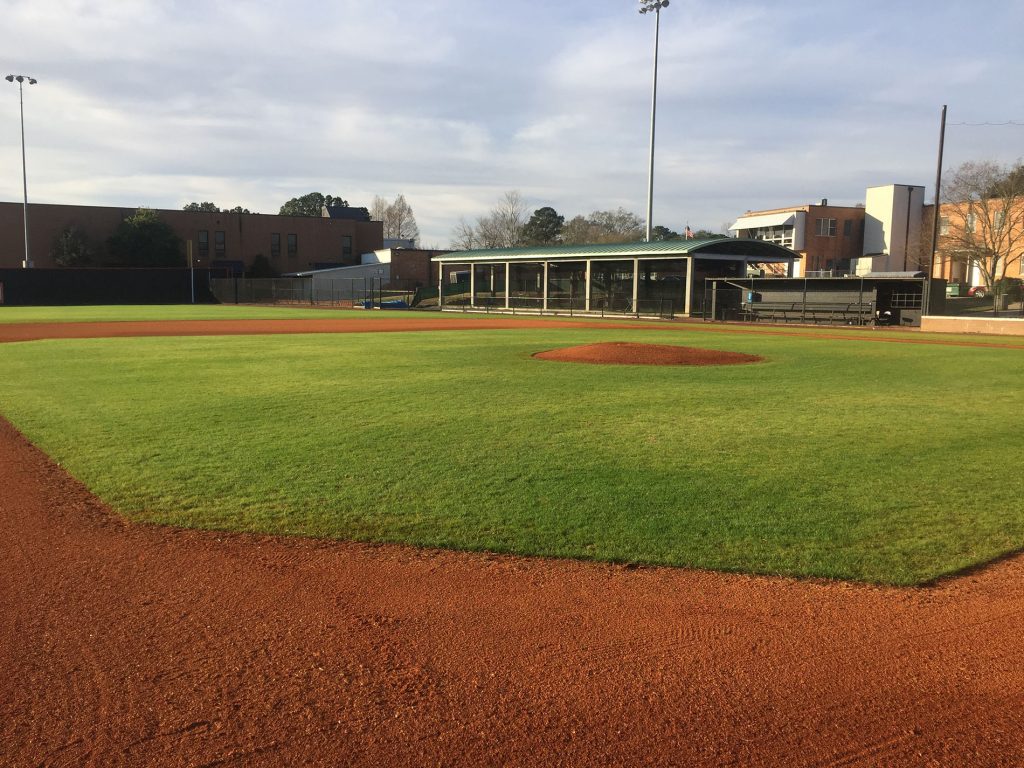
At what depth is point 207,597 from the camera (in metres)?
4.35

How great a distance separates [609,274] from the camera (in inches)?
1897

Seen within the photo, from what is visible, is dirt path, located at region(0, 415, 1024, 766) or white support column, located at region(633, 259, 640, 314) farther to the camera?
white support column, located at region(633, 259, 640, 314)

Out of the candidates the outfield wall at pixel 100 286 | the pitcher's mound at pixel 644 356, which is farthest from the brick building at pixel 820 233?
the pitcher's mound at pixel 644 356

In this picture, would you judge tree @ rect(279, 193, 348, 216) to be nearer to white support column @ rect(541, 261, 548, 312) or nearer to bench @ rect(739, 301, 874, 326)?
white support column @ rect(541, 261, 548, 312)

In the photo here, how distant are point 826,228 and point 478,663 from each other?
240ft

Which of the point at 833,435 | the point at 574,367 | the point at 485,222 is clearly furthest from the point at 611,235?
the point at 833,435

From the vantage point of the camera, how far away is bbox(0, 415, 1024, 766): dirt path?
2947 millimetres

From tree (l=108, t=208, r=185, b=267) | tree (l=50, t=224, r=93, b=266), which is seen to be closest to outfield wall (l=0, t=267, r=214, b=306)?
tree (l=108, t=208, r=185, b=267)

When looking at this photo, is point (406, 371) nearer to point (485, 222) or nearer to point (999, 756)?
A: point (999, 756)

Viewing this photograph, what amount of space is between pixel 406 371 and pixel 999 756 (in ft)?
40.5

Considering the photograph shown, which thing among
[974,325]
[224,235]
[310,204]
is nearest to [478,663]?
[974,325]

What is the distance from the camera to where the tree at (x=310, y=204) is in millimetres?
133150

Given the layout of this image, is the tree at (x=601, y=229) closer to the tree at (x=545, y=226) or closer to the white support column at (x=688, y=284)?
the tree at (x=545, y=226)

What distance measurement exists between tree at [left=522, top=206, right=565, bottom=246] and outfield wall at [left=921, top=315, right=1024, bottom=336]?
83511 millimetres
